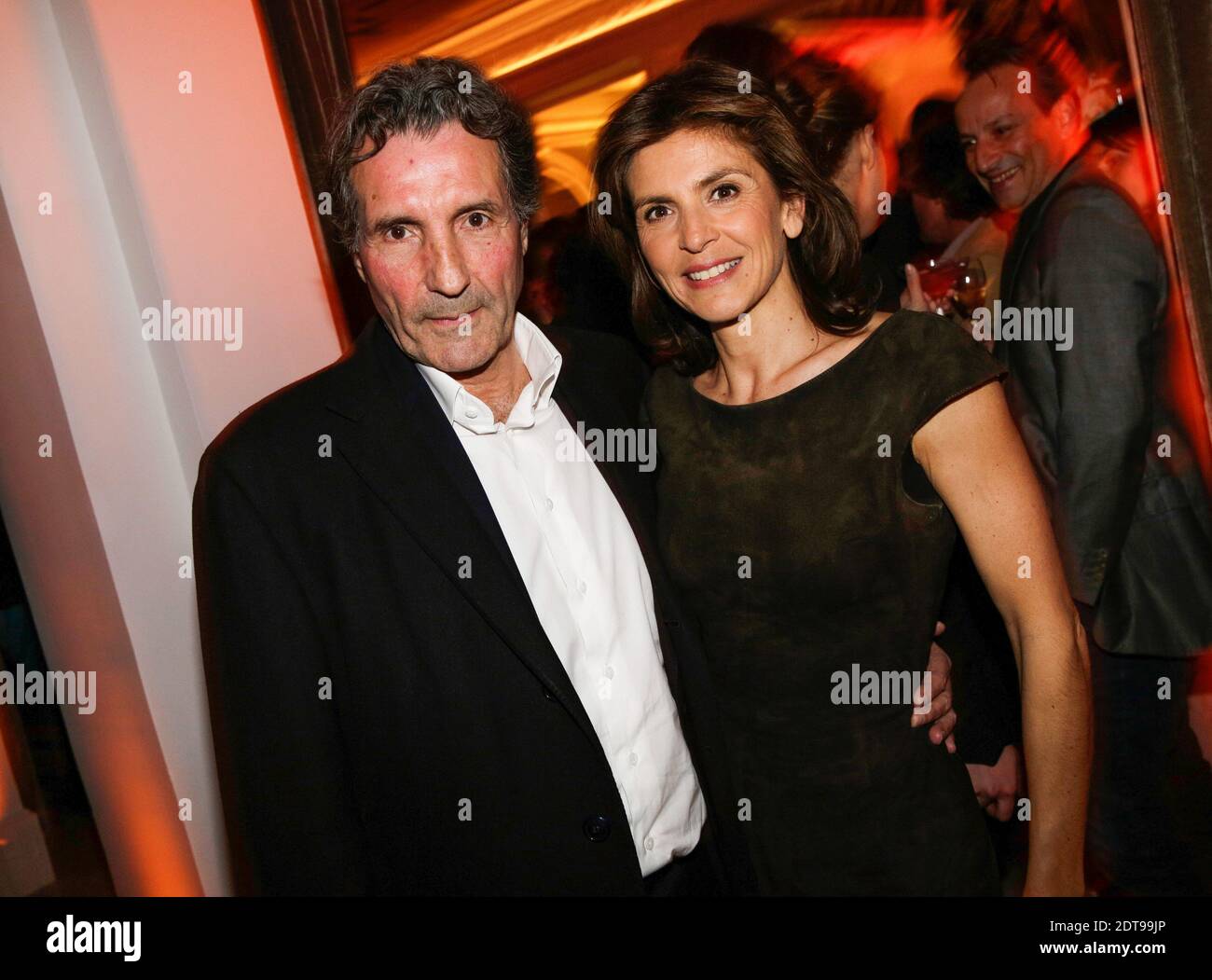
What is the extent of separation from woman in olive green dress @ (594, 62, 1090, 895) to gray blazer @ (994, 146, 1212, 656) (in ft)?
1.64

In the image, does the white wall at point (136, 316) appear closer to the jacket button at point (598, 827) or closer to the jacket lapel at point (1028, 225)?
the jacket button at point (598, 827)

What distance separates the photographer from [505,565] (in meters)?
1.55

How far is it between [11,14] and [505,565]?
1.83m

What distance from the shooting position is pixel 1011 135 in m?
2.01

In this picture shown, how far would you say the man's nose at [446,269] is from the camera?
1600 mm

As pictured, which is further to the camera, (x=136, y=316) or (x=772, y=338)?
(x=136, y=316)

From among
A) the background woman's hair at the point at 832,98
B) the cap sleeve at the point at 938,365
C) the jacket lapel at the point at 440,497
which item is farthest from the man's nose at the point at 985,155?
the jacket lapel at the point at 440,497

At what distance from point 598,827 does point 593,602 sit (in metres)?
0.39

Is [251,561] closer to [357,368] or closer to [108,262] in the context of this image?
[357,368]

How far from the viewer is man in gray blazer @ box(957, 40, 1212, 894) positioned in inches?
78.7

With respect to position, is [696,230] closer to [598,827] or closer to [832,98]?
[832,98]

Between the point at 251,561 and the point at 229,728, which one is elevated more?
the point at 251,561

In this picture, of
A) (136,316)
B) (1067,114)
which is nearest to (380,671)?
(136,316)
